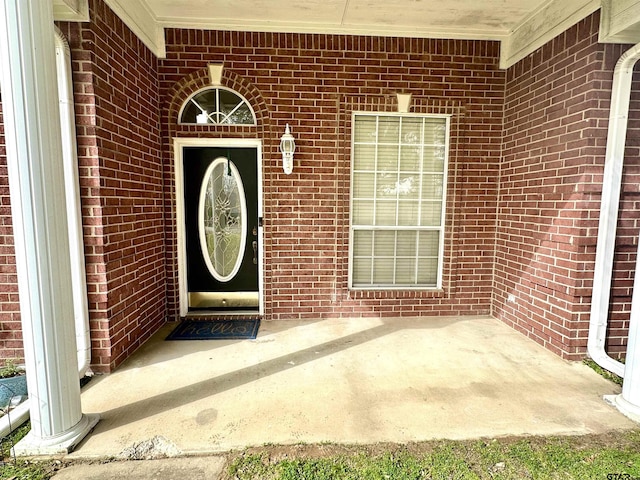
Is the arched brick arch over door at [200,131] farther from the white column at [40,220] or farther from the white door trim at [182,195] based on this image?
the white column at [40,220]

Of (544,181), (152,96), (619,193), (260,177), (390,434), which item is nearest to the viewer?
(390,434)

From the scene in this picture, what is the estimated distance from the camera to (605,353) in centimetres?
299

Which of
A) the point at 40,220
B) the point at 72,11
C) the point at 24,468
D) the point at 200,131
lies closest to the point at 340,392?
the point at 24,468

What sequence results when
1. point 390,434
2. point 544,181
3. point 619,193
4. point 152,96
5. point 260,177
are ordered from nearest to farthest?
1. point 390,434
2. point 619,193
3. point 544,181
4. point 152,96
5. point 260,177

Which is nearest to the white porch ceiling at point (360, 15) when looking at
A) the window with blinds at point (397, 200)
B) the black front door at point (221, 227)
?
the window with blinds at point (397, 200)

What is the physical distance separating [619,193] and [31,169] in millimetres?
4360

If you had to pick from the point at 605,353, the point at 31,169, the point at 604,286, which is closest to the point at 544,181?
the point at 604,286

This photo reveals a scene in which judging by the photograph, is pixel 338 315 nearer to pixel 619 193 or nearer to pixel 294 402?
pixel 294 402

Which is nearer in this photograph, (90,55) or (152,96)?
(90,55)

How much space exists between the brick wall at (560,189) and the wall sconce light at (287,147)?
8.52 ft

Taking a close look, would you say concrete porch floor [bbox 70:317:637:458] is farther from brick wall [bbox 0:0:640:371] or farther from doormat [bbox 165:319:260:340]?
brick wall [bbox 0:0:640:371]

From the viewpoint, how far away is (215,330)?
3.65m

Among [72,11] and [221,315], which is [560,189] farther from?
[72,11]

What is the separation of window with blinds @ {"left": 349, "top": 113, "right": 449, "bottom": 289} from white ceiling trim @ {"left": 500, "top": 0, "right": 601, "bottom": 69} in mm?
992
